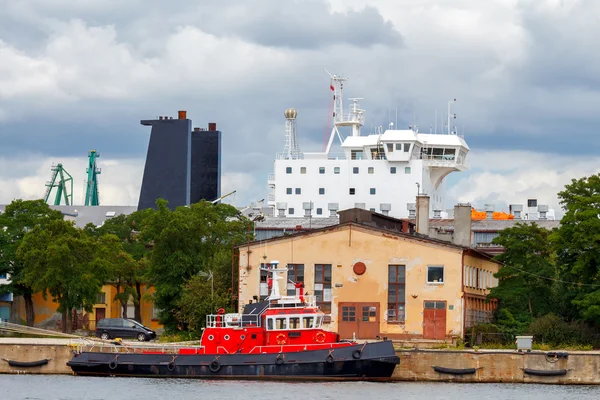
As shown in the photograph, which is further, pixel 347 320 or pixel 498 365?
pixel 347 320

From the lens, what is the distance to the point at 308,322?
189ft

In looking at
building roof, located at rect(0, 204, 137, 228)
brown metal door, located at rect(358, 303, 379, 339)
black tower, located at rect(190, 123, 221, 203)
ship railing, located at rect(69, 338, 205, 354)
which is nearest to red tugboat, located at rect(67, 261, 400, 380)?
ship railing, located at rect(69, 338, 205, 354)

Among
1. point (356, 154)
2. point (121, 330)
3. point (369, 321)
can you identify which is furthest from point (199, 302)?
point (356, 154)

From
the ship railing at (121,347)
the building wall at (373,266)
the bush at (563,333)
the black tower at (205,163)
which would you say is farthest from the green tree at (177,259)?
the black tower at (205,163)

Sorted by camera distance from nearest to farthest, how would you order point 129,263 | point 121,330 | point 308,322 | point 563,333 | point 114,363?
point 308,322 → point 114,363 → point 563,333 → point 121,330 → point 129,263

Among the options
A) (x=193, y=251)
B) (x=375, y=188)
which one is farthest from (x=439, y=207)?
(x=193, y=251)

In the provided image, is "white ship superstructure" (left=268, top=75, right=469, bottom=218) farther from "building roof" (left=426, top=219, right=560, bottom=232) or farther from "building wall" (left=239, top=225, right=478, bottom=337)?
"building wall" (left=239, top=225, right=478, bottom=337)

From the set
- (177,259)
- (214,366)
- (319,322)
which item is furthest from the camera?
(177,259)

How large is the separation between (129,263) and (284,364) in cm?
3059

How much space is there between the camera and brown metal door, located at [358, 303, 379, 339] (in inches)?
2655

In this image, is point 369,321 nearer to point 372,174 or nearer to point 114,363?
point 114,363

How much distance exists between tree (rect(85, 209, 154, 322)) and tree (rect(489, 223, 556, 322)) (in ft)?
76.7

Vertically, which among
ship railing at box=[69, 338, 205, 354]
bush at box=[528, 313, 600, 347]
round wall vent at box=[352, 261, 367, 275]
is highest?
round wall vent at box=[352, 261, 367, 275]

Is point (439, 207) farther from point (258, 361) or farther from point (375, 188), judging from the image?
point (258, 361)
